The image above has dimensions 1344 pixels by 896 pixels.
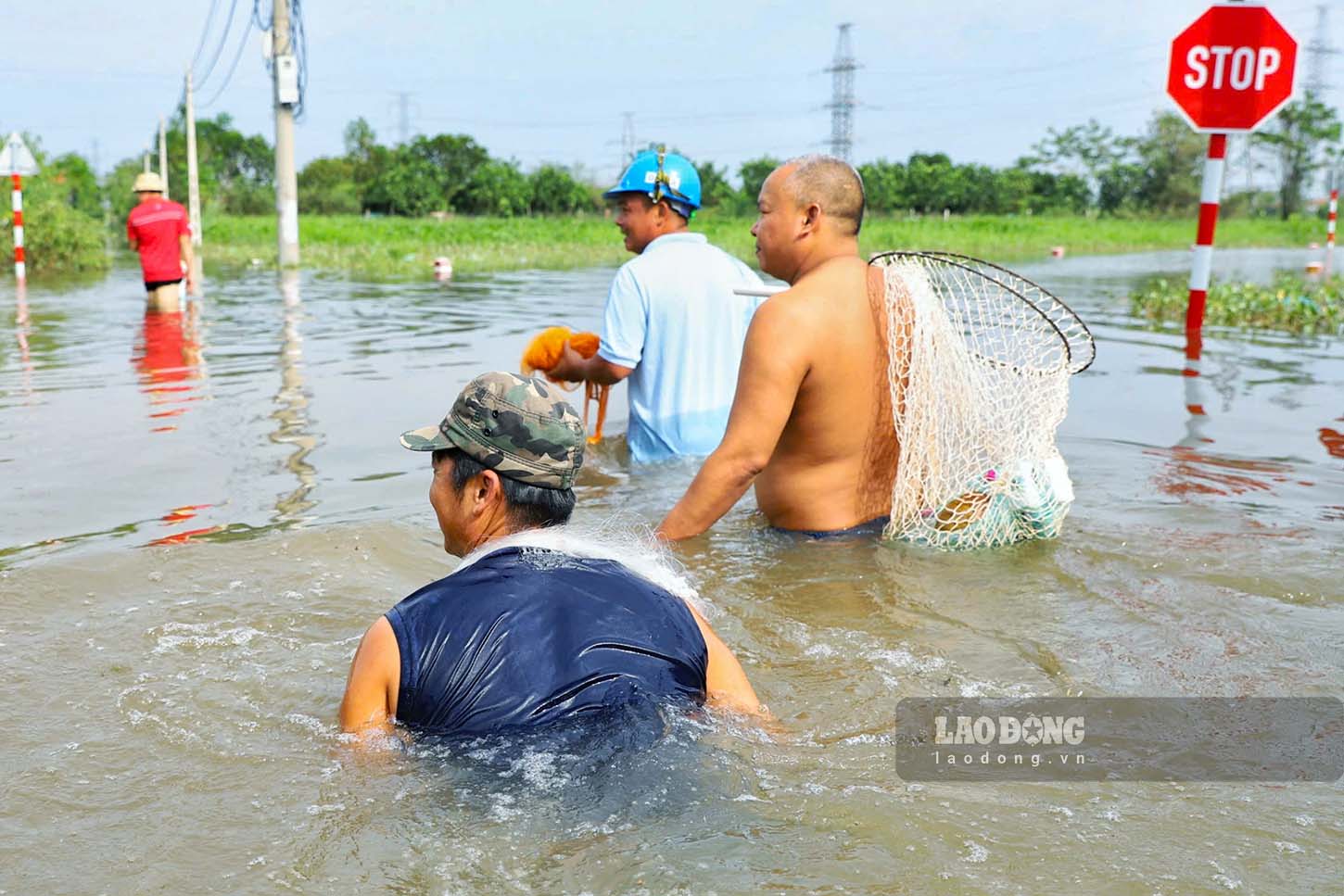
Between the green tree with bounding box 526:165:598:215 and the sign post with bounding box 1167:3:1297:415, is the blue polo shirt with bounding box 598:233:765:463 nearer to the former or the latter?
the sign post with bounding box 1167:3:1297:415

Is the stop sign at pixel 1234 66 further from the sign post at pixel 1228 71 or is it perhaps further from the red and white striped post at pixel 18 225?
the red and white striped post at pixel 18 225

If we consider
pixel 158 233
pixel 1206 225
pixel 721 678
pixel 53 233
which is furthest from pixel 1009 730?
pixel 53 233

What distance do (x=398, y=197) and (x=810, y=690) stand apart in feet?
181

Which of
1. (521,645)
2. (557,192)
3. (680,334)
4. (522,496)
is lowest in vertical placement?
(521,645)

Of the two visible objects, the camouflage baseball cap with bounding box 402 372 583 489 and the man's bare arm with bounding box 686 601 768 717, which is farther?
the man's bare arm with bounding box 686 601 768 717

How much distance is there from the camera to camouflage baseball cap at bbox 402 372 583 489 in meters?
2.47

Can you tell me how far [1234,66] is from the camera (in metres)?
9.33

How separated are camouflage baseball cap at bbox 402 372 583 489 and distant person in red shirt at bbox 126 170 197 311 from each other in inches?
443

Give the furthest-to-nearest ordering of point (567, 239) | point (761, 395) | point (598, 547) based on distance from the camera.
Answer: point (567, 239) → point (761, 395) → point (598, 547)

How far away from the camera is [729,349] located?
5.45 meters

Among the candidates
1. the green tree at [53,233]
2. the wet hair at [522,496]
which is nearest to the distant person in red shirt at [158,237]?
the green tree at [53,233]

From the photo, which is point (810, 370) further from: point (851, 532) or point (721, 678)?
point (721, 678)

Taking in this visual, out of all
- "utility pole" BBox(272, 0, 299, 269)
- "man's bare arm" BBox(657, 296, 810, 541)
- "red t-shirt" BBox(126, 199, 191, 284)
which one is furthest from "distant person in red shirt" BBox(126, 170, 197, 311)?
"man's bare arm" BBox(657, 296, 810, 541)

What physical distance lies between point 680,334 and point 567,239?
3048cm
